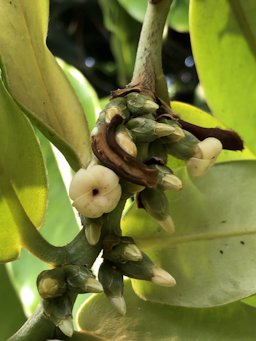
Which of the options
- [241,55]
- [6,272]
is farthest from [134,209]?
[6,272]

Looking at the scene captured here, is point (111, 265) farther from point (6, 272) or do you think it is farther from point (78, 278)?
point (6, 272)

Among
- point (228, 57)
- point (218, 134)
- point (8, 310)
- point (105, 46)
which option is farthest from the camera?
point (105, 46)

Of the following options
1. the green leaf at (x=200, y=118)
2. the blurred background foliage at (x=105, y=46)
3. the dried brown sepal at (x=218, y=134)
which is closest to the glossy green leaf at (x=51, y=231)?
the green leaf at (x=200, y=118)

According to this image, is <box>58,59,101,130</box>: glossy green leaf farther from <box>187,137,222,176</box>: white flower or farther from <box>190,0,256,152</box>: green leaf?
<box>187,137,222,176</box>: white flower

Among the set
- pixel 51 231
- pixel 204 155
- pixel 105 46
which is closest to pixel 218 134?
pixel 204 155

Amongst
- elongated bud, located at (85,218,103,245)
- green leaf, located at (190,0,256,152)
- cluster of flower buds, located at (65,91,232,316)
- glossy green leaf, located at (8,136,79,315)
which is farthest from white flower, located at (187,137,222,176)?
glossy green leaf, located at (8,136,79,315)

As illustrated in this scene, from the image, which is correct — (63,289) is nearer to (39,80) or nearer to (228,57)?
(39,80)
